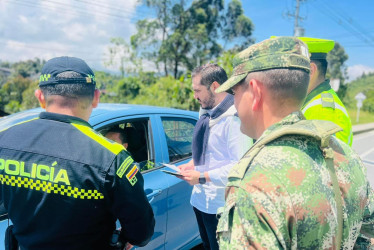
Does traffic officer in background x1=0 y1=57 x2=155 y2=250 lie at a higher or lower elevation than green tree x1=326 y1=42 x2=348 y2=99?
lower

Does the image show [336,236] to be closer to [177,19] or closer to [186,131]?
[186,131]

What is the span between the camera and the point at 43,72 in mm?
1198

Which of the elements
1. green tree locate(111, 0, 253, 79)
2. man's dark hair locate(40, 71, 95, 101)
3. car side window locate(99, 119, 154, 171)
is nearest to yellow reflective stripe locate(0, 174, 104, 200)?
man's dark hair locate(40, 71, 95, 101)

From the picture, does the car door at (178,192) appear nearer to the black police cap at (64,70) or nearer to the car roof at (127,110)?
the car roof at (127,110)

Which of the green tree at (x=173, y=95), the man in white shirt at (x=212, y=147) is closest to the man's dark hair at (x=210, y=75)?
the man in white shirt at (x=212, y=147)

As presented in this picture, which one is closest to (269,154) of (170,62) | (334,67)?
(170,62)

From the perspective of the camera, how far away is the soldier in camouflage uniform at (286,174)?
70cm

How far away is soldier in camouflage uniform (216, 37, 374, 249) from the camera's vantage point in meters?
0.70

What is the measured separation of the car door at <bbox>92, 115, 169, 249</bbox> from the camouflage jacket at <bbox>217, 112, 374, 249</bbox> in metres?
1.34

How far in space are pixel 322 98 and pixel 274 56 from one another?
807mm

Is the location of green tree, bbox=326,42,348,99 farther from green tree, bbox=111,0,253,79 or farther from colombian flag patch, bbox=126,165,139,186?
colombian flag patch, bbox=126,165,139,186

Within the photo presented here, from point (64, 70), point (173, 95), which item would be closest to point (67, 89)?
point (64, 70)

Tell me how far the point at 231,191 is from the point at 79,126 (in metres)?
0.70

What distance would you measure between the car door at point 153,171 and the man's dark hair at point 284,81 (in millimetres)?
1338
